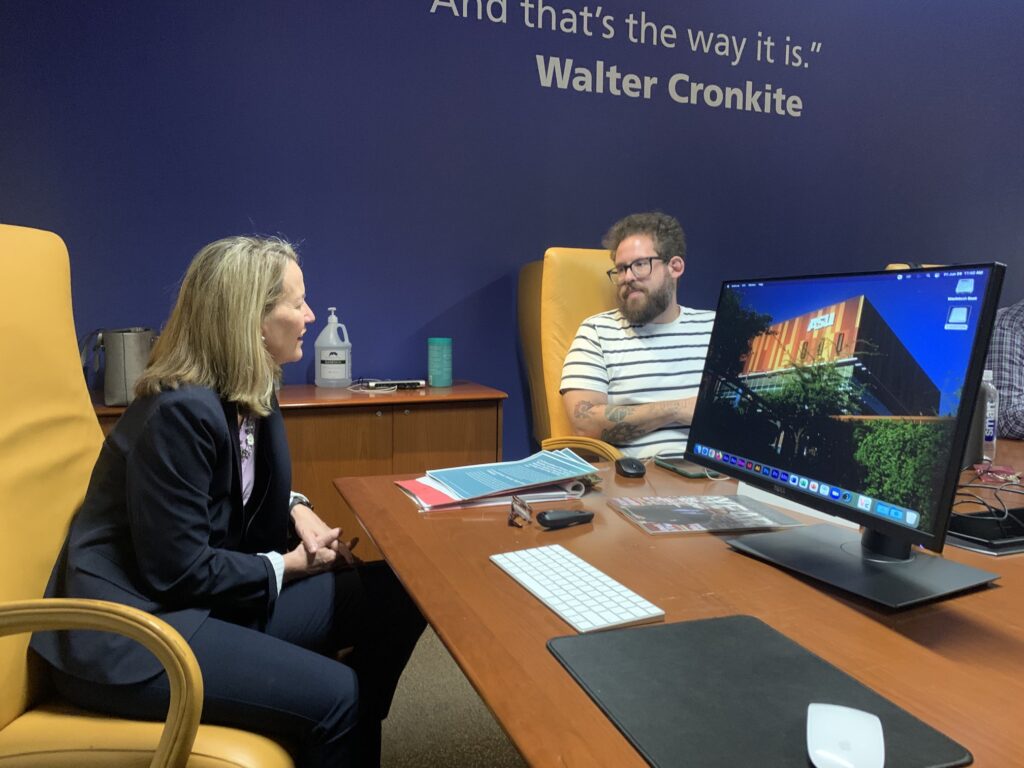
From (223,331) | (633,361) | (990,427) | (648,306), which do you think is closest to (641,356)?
(633,361)

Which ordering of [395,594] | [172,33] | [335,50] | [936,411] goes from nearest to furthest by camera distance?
1. [936,411]
2. [395,594]
3. [172,33]
4. [335,50]

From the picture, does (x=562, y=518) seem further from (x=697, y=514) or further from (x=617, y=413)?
(x=617, y=413)

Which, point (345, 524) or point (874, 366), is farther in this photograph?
point (345, 524)

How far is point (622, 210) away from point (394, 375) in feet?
4.21

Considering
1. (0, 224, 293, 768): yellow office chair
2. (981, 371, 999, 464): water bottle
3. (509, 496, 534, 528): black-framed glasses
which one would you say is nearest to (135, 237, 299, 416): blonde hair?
(0, 224, 293, 768): yellow office chair

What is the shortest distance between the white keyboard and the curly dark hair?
4.90 ft

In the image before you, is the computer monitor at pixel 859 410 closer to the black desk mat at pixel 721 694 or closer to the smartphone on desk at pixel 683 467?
the black desk mat at pixel 721 694

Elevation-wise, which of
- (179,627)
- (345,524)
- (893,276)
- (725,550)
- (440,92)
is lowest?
(345,524)

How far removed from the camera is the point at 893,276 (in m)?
0.92

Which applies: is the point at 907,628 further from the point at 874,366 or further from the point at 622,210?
the point at 622,210

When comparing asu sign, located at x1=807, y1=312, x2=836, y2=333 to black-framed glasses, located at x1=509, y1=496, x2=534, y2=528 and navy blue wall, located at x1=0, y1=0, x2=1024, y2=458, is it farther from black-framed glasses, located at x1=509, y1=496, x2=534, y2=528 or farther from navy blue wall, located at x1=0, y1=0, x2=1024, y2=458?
navy blue wall, located at x1=0, y1=0, x2=1024, y2=458

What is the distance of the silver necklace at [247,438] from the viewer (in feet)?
4.33

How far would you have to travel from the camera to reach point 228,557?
3.81 ft

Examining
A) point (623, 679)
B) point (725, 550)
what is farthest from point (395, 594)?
point (623, 679)
